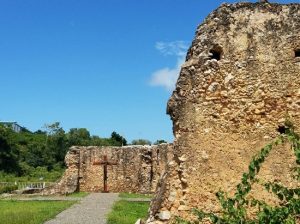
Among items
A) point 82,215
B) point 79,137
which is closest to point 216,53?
point 82,215

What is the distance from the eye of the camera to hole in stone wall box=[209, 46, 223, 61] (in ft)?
23.2

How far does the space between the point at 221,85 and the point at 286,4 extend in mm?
1397

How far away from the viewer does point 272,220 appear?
4973 mm

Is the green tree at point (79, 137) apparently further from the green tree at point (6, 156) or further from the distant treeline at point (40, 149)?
the green tree at point (6, 156)

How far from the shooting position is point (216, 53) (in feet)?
23.3

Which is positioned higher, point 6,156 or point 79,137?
point 79,137

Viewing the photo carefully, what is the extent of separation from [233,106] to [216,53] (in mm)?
773

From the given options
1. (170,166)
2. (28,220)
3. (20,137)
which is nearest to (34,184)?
(28,220)

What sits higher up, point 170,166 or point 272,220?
point 170,166

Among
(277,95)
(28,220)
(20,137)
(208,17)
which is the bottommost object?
(28,220)

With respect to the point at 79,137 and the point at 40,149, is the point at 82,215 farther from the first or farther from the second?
the point at 79,137

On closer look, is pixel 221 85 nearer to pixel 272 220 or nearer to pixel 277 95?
pixel 277 95

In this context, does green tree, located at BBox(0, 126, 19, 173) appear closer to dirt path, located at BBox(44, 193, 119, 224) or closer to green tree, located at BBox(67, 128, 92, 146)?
green tree, located at BBox(67, 128, 92, 146)

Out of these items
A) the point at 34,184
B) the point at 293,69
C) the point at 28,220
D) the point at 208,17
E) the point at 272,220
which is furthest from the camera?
the point at 34,184
